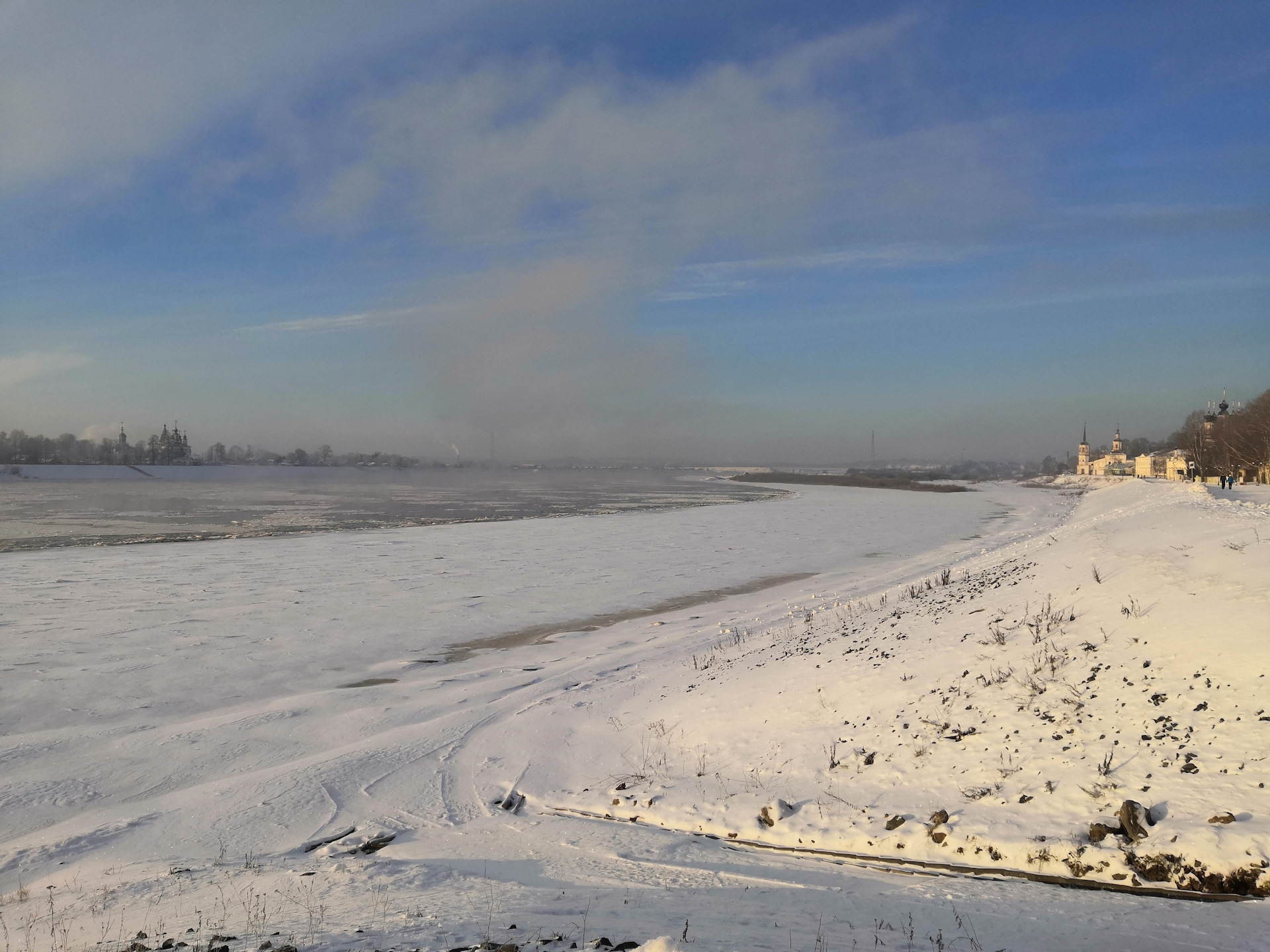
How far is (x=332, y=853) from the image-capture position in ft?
23.8

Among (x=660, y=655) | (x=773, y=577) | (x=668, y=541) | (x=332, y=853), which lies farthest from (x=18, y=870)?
(x=668, y=541)

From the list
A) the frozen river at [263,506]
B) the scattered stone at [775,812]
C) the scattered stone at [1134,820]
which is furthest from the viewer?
the frozen river at [263,506]

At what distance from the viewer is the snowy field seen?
18.0ft

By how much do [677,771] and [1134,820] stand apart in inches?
196

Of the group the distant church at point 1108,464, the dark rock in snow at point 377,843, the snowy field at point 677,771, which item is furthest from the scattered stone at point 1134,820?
the distant church at point 1108,464

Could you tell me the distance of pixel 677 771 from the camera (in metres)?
9.37

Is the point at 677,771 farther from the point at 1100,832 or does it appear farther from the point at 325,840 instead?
the point at 1100,832

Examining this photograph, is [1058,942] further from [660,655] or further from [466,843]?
[660,655]

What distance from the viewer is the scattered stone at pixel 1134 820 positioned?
20.2 feet

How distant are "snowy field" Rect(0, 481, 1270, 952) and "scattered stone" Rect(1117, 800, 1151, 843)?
2 centimetres

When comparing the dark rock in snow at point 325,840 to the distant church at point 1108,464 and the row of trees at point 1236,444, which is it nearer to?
the row of trees at point 1236,444

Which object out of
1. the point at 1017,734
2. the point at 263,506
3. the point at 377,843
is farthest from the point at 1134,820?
the point at 263,506

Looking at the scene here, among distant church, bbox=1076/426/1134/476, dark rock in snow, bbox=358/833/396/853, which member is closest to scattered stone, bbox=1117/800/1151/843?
dark rock in snow, bbox=358/833/396/853

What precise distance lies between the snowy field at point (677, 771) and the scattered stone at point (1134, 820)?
2 cm
